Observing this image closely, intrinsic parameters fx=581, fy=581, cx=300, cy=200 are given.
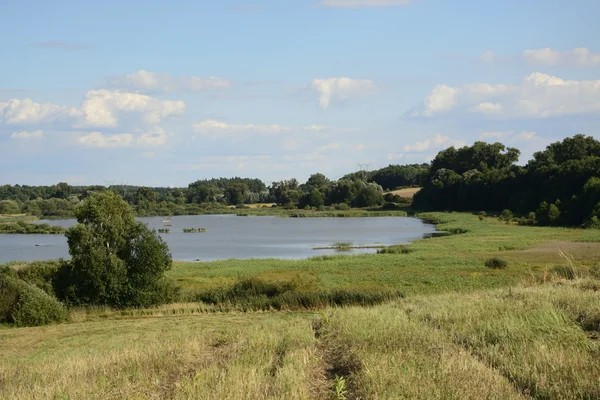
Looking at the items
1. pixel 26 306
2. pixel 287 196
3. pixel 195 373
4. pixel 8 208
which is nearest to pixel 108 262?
pixel 26 306

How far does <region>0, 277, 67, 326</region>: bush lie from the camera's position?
88.8 feet

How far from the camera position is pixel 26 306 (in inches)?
1068

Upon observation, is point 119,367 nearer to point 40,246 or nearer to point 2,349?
point 2,349

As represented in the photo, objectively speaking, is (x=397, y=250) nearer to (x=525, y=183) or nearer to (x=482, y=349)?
(x=482, y=349)

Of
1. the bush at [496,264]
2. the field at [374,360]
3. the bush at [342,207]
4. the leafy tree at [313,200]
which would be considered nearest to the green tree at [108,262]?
Answer: the field at [374,360]

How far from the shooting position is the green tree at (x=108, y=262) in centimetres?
3116

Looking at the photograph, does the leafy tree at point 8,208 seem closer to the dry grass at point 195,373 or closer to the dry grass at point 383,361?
the dry grass at point 383,361

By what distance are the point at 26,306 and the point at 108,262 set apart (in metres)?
5.23

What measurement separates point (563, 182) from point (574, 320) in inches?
3557

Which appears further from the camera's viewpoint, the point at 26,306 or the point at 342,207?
the point at 342,207

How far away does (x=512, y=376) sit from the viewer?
901 centimetres

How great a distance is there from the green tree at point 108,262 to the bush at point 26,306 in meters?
2.86

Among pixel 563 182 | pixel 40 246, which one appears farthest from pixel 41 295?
pixel 563 182

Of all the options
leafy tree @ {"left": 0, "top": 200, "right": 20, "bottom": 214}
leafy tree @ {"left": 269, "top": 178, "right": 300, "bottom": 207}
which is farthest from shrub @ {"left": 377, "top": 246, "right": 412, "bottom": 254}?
leafy tree @ {"left": 0, "top": 200, "right": 20, "bottom": 214}
